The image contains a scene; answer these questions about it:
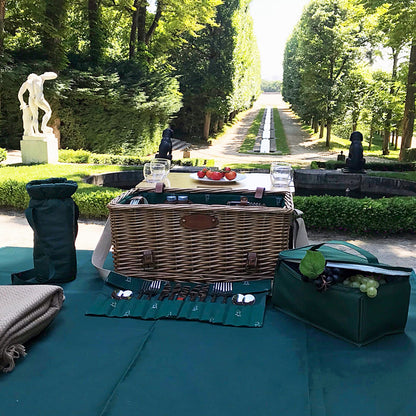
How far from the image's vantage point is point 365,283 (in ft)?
6.66

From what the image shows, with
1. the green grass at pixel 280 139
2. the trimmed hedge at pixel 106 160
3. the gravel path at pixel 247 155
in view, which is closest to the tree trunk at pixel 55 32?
the trimmed hedge at pixel 106 160

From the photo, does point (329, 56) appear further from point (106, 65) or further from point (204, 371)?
point (204, 371)

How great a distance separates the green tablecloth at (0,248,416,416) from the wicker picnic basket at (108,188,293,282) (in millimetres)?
457

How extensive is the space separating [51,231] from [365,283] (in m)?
1.86

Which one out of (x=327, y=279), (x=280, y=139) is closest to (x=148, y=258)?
(x=327, y=279)

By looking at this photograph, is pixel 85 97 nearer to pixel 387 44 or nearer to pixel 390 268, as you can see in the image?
pixel 387 44

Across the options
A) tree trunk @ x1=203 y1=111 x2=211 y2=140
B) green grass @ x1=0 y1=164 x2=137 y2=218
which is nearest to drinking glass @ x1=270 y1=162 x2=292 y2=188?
green grass @ x1=0 y1=164 x2=137 y2=218

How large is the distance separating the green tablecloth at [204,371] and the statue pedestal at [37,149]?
11.7m

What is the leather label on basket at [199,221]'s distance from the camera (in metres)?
2.61

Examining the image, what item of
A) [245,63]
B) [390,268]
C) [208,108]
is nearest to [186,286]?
[390,268]

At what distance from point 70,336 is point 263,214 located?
1.26 meters

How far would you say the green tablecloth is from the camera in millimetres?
1632

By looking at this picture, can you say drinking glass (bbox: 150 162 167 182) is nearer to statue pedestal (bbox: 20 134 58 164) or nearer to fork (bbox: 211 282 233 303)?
fork (bbox: 211 282 233 303)

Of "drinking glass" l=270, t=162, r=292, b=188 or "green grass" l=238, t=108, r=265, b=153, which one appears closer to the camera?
"drinking glass" l=270, t=162, r=292, b=188
